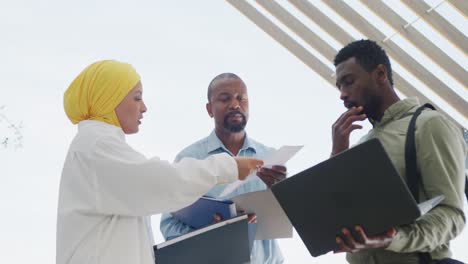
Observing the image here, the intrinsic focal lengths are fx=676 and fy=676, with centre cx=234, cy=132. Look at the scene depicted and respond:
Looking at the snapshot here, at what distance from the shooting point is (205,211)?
2943 millimetres

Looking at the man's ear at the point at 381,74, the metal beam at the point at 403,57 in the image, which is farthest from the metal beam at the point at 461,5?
the man's ear at the point at 381,74

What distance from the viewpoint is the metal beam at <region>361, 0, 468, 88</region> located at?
604 centimetres

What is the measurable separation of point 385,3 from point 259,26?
4.65 ft

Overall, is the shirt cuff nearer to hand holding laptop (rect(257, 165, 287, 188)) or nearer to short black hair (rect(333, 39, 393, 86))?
hand holding laptop (rect(257, 165, 287, 188))

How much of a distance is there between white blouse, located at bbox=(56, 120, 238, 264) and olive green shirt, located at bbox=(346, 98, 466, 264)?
75 centimetres

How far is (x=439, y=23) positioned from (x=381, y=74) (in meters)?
3.34

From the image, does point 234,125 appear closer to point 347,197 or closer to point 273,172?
point 273,172

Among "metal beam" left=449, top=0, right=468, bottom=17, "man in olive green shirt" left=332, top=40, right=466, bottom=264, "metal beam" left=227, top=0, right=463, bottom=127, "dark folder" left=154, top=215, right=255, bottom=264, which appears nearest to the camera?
"man in olive green shirt" left=332, top=40, right=466, bottom=264

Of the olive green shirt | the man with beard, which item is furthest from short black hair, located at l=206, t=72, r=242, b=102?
the olive green shirt

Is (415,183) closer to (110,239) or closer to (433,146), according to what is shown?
(433,146)

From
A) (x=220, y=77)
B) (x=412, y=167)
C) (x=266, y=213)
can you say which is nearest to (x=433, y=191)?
(x=412, y=167)

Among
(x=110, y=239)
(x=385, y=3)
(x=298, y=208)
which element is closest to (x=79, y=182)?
(x=110, y=239)

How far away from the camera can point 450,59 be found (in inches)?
241

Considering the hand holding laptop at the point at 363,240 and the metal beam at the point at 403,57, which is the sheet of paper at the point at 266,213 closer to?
the hand holding laptop at the point at 363,240
